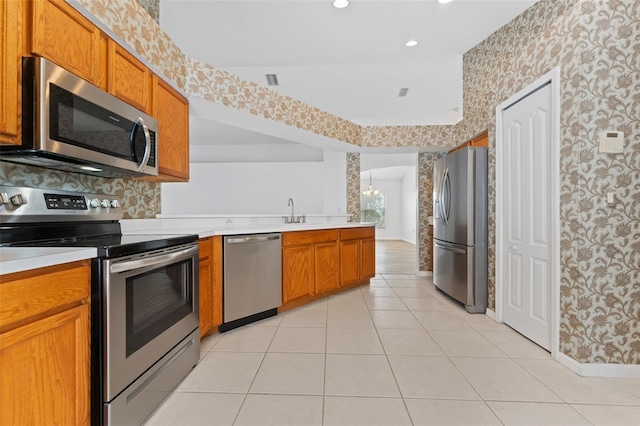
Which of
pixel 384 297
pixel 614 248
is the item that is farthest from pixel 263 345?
pixel 614 248

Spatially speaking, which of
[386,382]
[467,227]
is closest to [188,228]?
[386,382]

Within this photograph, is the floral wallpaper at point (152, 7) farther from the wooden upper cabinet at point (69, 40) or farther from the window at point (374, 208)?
the window at point (374, 208)

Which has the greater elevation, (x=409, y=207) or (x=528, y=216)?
Answer: (x=409, y=207)

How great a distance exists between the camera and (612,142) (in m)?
1.94

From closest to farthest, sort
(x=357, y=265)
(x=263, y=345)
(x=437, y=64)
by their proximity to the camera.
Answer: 1. (x=263, y=345)
2. (x=437, y=64)
3. (x=357, y=265)

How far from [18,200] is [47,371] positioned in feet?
2.84

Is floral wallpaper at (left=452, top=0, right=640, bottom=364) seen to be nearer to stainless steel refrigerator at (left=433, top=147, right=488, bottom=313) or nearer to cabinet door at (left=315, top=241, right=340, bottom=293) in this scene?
stainless steel refrigerator at (left=433, top=147, right=488, bottom=313)

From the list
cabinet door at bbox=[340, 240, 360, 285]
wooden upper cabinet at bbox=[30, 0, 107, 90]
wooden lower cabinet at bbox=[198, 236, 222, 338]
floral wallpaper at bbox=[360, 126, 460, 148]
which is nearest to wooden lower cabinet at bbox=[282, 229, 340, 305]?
cabinet door at bbox=[340, 240, 360, 285]

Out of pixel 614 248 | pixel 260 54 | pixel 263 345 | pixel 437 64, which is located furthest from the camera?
pixel 437 64

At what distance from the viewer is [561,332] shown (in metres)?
2.11

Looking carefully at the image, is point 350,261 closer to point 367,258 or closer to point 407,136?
point 367,258

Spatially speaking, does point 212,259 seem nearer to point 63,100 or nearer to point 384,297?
point 63,100

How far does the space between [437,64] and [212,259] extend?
11.4 feet

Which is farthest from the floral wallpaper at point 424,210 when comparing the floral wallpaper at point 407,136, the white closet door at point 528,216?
the white closet door at point 528,216
